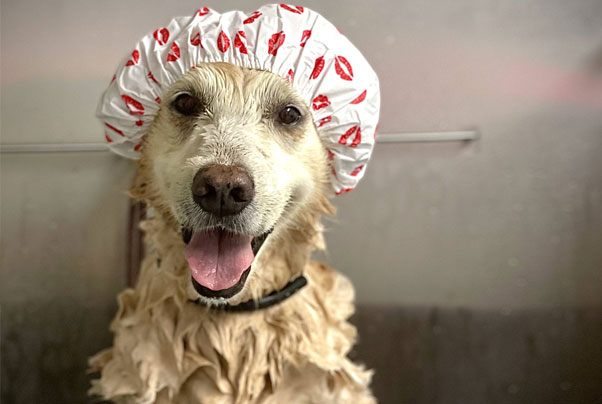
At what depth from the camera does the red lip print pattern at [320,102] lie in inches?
30.0

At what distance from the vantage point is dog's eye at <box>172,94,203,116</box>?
775 millimetres

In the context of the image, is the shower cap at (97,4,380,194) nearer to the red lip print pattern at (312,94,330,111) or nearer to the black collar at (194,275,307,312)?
the red lip print pattern at (312,94,330,111)

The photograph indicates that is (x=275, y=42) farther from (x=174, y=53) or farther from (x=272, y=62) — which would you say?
(x=174, y=53)

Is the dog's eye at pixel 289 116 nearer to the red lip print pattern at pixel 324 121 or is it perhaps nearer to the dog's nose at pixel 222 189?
the red lip print pattern at pixel 324 121

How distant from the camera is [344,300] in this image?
0.97m

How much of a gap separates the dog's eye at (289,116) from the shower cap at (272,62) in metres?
0.03

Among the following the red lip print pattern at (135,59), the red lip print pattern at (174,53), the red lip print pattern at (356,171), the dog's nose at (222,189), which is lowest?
the dog's nose at (222,189)

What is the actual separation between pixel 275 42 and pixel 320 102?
0.35ft

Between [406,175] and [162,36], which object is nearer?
[162,36]

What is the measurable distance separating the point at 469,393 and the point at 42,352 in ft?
3.07

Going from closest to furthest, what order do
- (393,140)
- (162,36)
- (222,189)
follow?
(222,189) → (162,36) → (393,140)

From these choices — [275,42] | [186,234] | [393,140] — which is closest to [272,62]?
[275,42]

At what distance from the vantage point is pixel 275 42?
2.41 feet

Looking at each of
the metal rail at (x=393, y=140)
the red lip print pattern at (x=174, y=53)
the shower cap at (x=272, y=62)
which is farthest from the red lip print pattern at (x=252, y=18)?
the metal rail at (x=393, y=140)
